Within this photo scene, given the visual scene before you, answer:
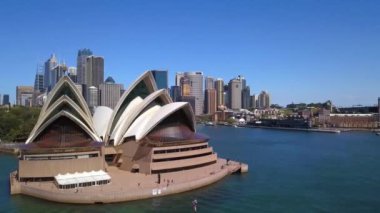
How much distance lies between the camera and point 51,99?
131 feet

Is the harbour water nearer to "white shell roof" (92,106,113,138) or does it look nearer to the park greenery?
"white shell roof" (92,106,113,138)

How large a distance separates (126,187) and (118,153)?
10.3 m

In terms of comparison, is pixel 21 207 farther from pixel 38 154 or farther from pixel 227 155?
pixel 227 155

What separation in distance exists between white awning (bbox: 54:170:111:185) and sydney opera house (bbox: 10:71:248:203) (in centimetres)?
7

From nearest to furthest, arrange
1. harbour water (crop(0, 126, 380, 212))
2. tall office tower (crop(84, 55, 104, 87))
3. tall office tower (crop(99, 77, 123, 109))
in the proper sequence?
harbour water (crop(0, 126, 380, 212))
tall office tower (crop(99, 77, 123, 109))
tall office tower (crop(84, 55, 104, 87))

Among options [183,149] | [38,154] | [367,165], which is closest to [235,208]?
[183,149]

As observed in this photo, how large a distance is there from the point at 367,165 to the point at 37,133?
113 ft

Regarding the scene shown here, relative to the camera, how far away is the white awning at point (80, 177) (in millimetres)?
29766

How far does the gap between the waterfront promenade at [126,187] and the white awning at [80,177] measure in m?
0.61

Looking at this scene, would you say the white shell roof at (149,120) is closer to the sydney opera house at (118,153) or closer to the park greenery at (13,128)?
the sydney opera house at (118,153)

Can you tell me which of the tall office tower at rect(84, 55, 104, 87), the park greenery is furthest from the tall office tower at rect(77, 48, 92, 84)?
the park greenery

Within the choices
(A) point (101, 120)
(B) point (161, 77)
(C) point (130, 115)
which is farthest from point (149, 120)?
(B) point (161, 77)

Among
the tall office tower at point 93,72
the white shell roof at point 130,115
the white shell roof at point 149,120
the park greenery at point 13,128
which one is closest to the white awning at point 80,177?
the white shell roof at point 149,120

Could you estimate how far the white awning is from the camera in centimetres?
2977
